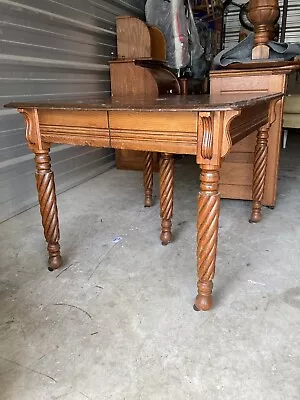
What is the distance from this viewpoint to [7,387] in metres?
1.02

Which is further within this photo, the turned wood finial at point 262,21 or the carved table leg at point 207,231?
the turned wood finial at point 262,21

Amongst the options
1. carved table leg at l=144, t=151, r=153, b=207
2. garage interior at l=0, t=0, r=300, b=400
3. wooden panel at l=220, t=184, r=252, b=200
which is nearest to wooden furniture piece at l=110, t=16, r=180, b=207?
garage interior at l=0, t=0, r=300, b=400

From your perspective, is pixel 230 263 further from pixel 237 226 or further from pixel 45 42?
pixel 45 42

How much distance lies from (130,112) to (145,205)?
133 cm

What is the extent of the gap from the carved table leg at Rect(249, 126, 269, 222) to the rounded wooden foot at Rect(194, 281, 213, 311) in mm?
967

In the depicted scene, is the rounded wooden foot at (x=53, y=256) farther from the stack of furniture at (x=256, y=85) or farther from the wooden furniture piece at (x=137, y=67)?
the wooden furniture piece at (x=137, y=67)

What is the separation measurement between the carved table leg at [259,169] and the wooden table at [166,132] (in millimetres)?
413

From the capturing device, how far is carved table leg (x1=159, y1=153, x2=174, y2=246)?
1.82 metres

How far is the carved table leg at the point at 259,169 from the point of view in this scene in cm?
202

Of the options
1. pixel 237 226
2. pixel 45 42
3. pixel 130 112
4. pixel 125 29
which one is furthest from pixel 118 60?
pixel 130 112

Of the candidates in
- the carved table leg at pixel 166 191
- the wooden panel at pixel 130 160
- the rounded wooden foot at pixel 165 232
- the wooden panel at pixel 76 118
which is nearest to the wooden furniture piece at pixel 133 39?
the wooden panel at pixel 130 160

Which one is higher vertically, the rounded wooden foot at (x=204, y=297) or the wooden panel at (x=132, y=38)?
the wooden panel at (x=132, y=38)

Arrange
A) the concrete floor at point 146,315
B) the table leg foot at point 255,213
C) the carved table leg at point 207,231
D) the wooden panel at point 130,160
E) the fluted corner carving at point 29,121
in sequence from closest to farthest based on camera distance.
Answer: the concrete floor at point 146,315, the carved table leg at point 207,231, the fluted corner carving at point 29,121, the table leg foot at point 255,213, the wooden panel at point 130,160

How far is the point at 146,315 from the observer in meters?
1.32
